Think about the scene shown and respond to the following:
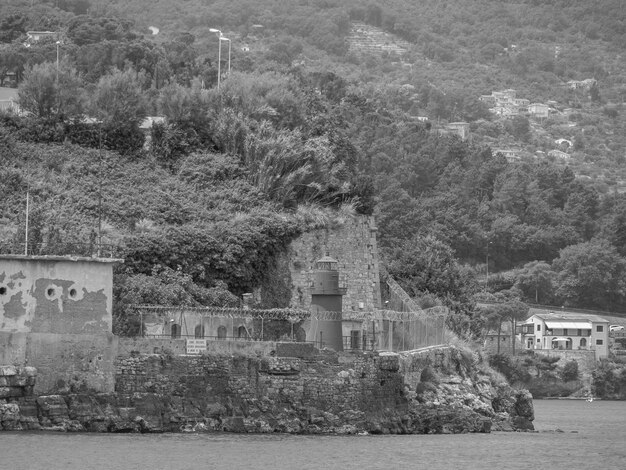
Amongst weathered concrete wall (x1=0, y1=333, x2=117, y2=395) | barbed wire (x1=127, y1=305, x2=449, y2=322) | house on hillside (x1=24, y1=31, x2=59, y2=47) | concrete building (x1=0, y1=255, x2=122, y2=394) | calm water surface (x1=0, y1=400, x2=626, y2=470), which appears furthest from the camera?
house on hillside (x1=24, y1=31, x2=59, y2=47)

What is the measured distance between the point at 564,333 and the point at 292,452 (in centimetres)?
8691

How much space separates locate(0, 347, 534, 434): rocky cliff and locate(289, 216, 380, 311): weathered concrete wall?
6.64 meters

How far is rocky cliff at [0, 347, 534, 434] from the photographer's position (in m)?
57.2

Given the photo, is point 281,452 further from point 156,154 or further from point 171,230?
point 156,154

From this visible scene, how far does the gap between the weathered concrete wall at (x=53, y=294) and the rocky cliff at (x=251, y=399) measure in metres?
1.56

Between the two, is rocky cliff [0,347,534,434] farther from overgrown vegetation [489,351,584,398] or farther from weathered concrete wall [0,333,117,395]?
overgrown vegetation [489,351,584,398]

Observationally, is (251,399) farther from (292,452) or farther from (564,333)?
(564,333)

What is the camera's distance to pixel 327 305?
6397 centimetres

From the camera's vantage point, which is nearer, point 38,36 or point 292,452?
→ point 292,452

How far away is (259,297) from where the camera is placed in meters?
70.5

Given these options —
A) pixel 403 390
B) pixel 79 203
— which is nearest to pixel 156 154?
pixel 79 203

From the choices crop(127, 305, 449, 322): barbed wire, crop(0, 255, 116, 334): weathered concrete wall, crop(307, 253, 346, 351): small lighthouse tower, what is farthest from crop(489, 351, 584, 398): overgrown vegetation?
crop(0, 255, 116, 334): weathered concrete wall

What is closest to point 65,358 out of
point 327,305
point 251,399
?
point 251,399

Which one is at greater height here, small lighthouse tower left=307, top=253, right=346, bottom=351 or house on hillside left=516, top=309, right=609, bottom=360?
house on hillside left=516, top=309, right=609, bottom=360
